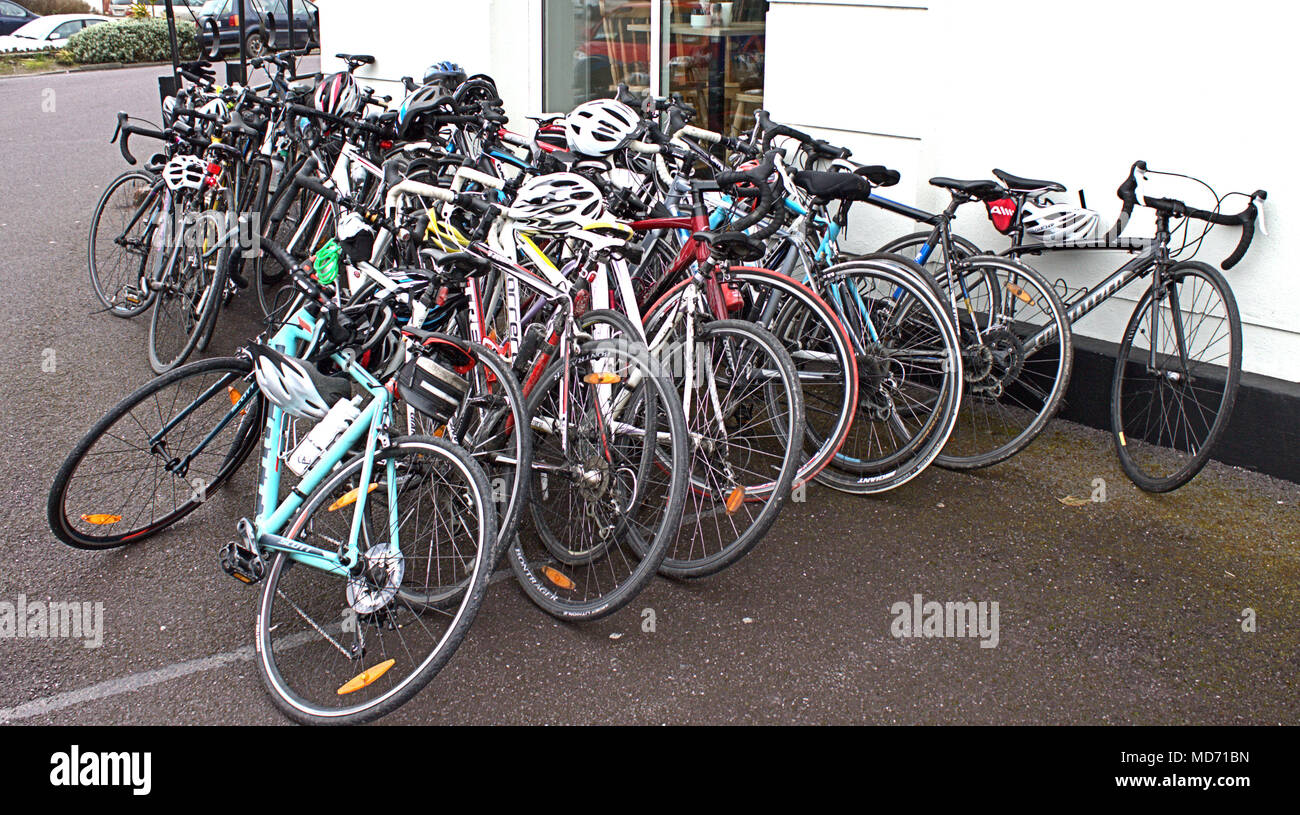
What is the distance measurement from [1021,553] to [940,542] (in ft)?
0.92

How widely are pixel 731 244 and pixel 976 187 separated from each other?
1.42m

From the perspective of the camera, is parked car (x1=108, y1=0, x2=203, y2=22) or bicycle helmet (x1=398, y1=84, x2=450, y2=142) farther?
parked car (x1=108, y1=0, x2=203, y2=22)

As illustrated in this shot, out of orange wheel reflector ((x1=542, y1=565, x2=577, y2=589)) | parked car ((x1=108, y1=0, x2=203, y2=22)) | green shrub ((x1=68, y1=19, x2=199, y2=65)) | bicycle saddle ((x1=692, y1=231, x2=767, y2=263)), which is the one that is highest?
parked car ((x1=108, y1=0, x2=203, y2=22))

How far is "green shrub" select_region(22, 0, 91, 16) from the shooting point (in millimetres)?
32719

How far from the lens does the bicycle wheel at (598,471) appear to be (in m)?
3.27

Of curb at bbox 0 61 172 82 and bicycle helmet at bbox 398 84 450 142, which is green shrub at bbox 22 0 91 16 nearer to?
curb at bbox 0 61 172 82

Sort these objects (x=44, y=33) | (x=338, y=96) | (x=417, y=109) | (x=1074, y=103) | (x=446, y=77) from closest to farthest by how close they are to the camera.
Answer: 1. (x=1074, y=103)
2. (x=417, y=109)
3. (x=446, y=77)
4. (x=338, y=96)
5. (x=44, y=33)

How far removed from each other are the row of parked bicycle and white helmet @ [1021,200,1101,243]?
0.02 m

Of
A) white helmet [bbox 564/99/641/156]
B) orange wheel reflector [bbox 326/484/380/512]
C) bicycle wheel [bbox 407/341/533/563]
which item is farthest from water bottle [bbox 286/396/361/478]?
white helmet [bbox 564/99/641/156]

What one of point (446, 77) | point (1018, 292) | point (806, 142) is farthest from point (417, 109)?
point (1018, 292)

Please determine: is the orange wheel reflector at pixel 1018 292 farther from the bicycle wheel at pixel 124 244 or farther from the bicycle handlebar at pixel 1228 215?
the bicycle wheel at pixel 124 244

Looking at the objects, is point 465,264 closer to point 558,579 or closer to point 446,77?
point 558,579

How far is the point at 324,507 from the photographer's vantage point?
10.3ft
